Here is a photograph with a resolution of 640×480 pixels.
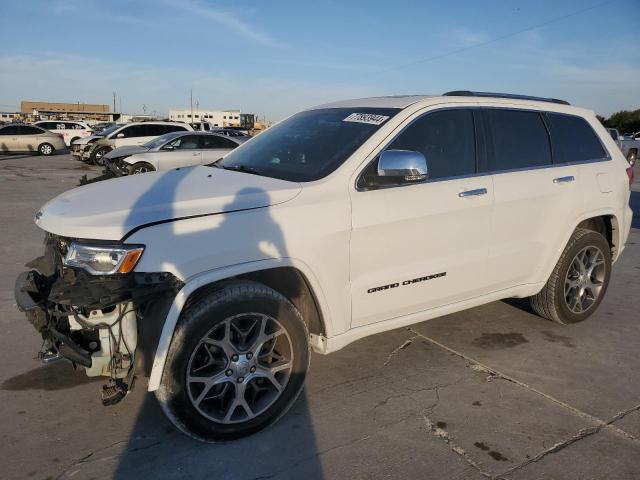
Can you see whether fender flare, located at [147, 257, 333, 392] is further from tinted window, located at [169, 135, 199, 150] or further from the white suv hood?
tinted window, located at [169, 135, 199, 150]

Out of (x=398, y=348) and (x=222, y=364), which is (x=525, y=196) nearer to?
(x=398, y=348)

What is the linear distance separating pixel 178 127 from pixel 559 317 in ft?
61.3

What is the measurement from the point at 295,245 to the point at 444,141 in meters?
1.47

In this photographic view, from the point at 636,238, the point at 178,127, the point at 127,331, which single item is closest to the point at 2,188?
the point at 178,127

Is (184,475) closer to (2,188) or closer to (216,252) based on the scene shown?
(216,252)

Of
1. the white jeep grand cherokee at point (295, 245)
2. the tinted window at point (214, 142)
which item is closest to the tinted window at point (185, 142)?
the tinted window at point (214, 142)

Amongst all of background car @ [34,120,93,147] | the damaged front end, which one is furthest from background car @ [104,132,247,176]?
background car @ [34,120,93,147]

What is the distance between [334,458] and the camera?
283cm

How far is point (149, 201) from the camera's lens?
288cm

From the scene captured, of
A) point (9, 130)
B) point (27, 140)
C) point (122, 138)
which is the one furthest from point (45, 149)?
point (122, 138)

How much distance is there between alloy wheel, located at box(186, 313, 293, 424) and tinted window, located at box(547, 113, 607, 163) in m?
2.88

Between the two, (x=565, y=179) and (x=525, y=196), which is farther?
(x=565, y=179)

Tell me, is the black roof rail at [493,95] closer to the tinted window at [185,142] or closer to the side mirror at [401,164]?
the side mirror at [401,164]

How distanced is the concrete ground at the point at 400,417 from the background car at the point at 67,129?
2910 centimetres
